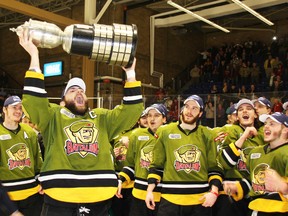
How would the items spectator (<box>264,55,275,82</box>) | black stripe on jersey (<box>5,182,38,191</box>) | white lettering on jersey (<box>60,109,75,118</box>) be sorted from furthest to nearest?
spectator (<box>264,55,275,82</box>) < black stripe on jersey (<box>5,182,38,191</box>) < white lettering on jersey (<box>60,109,75,118</box>)

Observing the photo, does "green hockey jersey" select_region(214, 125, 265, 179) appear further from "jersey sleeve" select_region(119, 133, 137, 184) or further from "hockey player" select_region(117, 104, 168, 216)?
"jersey sleeve" select_region(119, 133, 137, 184)

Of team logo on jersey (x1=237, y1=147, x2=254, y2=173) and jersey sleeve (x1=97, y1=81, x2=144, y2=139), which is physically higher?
jersey sleeve (x1=97, y1=81, x2=144, y2=139)

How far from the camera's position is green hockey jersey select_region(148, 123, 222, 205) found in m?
4.08

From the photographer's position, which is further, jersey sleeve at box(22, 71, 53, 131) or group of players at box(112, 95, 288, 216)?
group of players at box(112, 95, 288, 216)

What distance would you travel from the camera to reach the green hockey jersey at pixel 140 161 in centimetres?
510

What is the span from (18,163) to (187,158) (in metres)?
1.93

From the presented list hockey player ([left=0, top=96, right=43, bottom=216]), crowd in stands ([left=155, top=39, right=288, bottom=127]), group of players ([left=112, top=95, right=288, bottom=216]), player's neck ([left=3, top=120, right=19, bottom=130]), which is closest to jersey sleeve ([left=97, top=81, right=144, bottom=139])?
group of players ([left=112, top=95, right=288, bottom=216])

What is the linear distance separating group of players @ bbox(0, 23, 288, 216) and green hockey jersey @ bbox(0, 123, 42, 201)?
1cm

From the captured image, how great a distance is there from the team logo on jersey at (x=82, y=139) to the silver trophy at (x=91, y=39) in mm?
717

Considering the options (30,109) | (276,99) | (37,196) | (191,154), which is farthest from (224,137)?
(276,99)

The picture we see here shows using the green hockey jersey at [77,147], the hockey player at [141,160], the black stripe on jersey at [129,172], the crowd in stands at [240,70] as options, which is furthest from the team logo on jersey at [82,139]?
the crowd in stands at [240,70]

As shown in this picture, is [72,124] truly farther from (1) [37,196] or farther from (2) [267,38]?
(2) [267,38]

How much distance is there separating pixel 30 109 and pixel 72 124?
1.36 feet

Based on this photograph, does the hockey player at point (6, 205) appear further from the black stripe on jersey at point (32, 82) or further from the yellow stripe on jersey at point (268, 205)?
the yellow stripe on jersey at point (268, 205)
